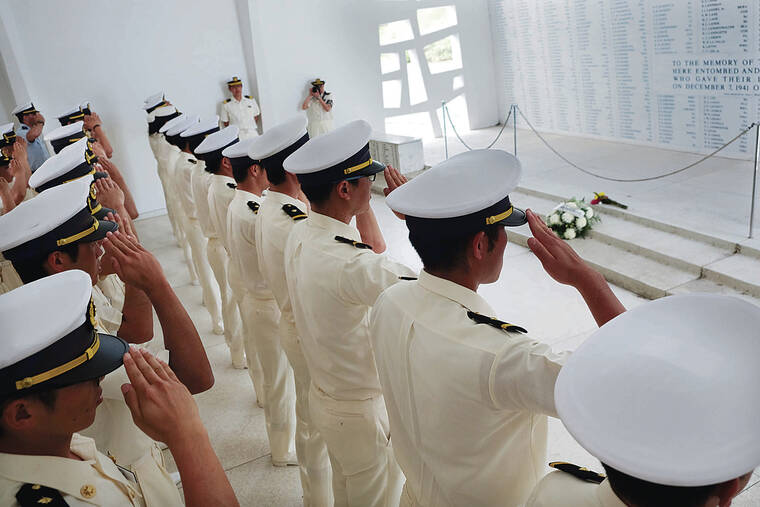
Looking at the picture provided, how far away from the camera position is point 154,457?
2.09 meters

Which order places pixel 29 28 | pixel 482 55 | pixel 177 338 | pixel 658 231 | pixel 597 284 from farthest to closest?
pixel 482 55, pixel 29 28, pixel 658 231, pixel 177 338, pixel 597 284

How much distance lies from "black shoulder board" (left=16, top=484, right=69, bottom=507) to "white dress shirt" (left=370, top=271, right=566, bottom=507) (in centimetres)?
93

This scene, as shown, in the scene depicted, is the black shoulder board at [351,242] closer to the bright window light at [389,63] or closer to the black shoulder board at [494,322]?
the black shoulder board at [494,322]

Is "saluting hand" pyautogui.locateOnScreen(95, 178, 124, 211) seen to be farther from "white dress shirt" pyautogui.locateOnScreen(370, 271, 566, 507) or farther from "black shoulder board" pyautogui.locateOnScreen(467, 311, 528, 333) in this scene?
"black shoulder board" pyautogui.locateOnScreen(467, 311, 528, 333)

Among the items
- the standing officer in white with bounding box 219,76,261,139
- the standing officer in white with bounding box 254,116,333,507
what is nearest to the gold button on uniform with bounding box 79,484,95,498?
the standing officer in white with bounding box 254,116,333,507

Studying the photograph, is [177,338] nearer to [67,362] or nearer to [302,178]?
[67,362]

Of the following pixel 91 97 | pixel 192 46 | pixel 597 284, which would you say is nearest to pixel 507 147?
pixel 192 46

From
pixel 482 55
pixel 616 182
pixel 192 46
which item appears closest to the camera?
pixel 616 182

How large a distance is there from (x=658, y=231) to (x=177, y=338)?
5.43 metres

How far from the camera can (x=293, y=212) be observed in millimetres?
2990

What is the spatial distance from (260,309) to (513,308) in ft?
8.75

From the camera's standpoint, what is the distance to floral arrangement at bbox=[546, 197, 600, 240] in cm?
626

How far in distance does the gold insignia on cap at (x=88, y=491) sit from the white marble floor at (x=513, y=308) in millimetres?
2195

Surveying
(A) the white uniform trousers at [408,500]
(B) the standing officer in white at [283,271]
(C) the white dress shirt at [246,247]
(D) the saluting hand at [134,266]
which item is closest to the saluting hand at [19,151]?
(C) the white dress shirt at [246,247]
